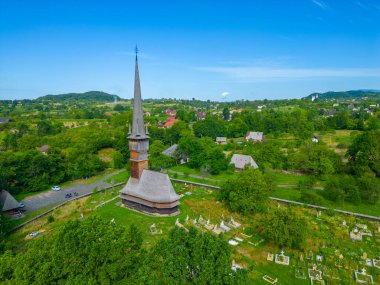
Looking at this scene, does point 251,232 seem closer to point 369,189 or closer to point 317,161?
point 369,189

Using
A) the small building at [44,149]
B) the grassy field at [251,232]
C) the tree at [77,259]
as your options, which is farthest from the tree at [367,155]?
the small building at [44,149]

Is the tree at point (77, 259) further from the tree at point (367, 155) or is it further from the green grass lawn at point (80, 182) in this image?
the tree at point (367, 155)

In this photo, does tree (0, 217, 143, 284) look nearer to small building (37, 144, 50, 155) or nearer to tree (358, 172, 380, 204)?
tree (358, 172, 380, 204)

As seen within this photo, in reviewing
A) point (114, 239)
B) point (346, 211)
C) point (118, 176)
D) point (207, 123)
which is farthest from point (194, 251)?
point (207, 123)

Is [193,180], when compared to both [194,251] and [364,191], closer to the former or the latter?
[364,191]

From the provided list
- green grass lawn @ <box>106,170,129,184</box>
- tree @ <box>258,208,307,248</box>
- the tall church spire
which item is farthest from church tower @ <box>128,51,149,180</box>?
tree @ <box>258,208,307,248</box>

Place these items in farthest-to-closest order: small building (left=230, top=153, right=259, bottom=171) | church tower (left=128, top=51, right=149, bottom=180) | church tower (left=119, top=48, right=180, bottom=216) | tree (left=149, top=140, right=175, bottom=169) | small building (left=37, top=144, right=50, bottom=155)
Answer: small building (left=37, top=144, right=50, bottom=155)
tree (left=149, top=140, right=175, bottom=169)
small building (left=230, top=153, right=259, bottom=171)
church tower (left=128, top=51, right=149, bottom=180)
church tower (left=119, top=48, right=180, bottom=216)
